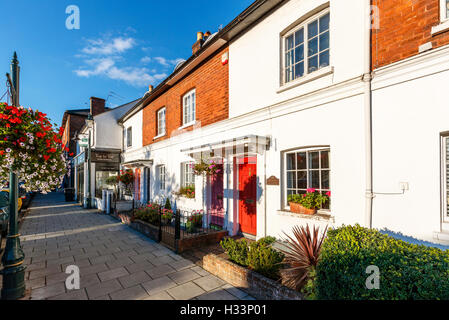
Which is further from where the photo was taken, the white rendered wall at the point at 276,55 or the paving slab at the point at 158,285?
the white rendered wall at the point at 276,55

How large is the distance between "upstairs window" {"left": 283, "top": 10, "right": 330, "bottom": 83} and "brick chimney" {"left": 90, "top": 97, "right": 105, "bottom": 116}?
17.3m

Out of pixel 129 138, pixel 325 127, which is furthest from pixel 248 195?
pixel 129 138

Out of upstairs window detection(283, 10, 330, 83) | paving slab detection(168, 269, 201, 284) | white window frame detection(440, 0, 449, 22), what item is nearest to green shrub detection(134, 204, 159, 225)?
paving slab detection(168, 269, 201, 284)

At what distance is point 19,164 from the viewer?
3.87 m

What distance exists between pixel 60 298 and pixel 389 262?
16.9ft

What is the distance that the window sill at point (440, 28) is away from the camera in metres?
3.40

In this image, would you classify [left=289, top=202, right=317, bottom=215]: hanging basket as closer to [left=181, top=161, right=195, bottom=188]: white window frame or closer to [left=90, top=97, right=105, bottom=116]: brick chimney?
[left=181, top=161, right=195, bottom=188]: white window frame

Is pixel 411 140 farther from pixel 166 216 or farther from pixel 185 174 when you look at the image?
pixel 185 174

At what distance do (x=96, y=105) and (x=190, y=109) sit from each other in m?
12.8

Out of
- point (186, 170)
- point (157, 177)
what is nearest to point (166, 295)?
point (186, 170)

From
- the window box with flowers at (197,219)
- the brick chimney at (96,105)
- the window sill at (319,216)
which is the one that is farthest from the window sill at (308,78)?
the brick chimney at (96,105)

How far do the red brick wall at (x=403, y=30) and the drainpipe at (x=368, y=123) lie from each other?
128mm

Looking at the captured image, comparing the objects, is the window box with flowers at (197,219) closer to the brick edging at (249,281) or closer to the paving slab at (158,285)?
the brick edging at (249,281)

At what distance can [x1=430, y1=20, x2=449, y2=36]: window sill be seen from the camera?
340 cm
